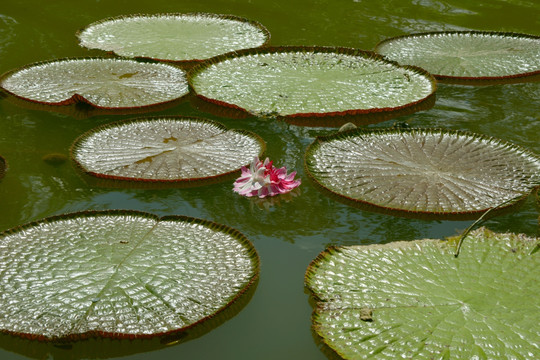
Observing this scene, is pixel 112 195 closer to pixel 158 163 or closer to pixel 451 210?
pixel 158 163

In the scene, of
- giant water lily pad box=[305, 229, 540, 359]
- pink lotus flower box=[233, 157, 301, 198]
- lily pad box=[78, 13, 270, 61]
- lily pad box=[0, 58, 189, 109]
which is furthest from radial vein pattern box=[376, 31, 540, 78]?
giant water lily pad box=[305, 229, 540, 359]

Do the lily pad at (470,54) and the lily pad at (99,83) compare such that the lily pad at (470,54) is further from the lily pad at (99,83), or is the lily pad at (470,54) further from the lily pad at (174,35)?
the lily pad at (99,83)

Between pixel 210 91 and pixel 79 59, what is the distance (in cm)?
100

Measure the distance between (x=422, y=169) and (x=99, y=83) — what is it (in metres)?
1.88

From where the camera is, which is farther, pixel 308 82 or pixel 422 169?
pixel 308 82

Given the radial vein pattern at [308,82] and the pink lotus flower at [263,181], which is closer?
the pink lotus flower at [263,181]

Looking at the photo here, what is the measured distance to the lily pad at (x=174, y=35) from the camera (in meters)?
4.29

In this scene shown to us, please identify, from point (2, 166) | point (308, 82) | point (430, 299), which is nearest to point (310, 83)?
point (308, 82)

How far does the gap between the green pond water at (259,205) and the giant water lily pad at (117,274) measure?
0.06 metres

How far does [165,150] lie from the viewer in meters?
3.01

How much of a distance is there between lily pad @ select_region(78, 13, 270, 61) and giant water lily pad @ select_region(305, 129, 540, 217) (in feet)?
5.06

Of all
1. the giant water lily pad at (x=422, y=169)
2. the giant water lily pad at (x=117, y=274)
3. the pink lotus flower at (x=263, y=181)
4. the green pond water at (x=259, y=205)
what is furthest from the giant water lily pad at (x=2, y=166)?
the giant water lily pad at (x=422, y=169)

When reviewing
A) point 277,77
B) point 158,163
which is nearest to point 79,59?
point 277,77

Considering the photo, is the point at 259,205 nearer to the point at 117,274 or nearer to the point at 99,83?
the point at 117,274
